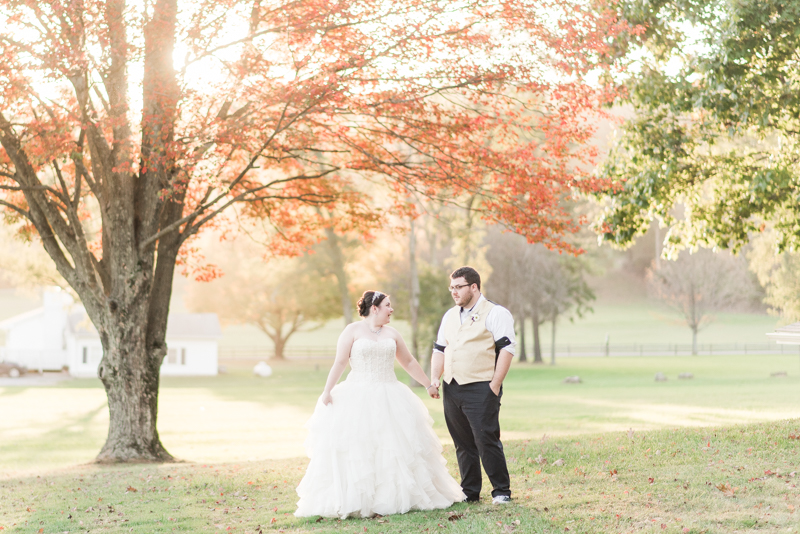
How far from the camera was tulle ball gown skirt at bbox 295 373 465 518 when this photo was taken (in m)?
6.68

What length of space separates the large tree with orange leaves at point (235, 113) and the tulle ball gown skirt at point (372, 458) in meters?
5.23

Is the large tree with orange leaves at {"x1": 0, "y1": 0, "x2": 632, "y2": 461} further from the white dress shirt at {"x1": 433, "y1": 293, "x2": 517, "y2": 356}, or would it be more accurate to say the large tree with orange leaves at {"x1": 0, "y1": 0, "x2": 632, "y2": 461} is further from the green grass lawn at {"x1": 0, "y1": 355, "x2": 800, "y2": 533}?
the white dress shirt at {"x1": 433, "y1": 293, "x2": 517, "y2": 356}

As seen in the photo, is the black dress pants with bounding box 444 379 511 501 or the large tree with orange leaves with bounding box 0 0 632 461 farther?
the large tree with orange leaves with bounding box 0 0 632 461

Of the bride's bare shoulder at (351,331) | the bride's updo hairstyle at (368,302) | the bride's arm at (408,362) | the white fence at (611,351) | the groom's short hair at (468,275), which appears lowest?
the white fence at (611,351)

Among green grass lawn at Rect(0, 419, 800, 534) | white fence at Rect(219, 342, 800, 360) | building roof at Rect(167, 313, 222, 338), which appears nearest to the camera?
green grass lawn at Rect(0, 419, 800, 534)

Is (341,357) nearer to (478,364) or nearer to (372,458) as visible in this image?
(372,458)

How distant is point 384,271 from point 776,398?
27532 millimetres

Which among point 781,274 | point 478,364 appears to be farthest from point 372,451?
point 781,274

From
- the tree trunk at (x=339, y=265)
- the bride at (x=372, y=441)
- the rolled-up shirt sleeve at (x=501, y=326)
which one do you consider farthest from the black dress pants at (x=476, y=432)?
the tree trunk at (x=339, y=265)

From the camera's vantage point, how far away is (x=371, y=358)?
705cm

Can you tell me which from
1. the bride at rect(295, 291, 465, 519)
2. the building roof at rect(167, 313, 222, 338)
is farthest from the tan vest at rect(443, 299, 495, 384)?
the building roof at rect(167, 313, 222, 338)

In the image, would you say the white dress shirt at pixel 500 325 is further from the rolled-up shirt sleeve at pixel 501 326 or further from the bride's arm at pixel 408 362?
the bride's arm at pixel 408 362

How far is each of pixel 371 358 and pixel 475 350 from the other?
1.01 m

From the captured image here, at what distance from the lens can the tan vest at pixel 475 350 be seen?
21.8 ft
